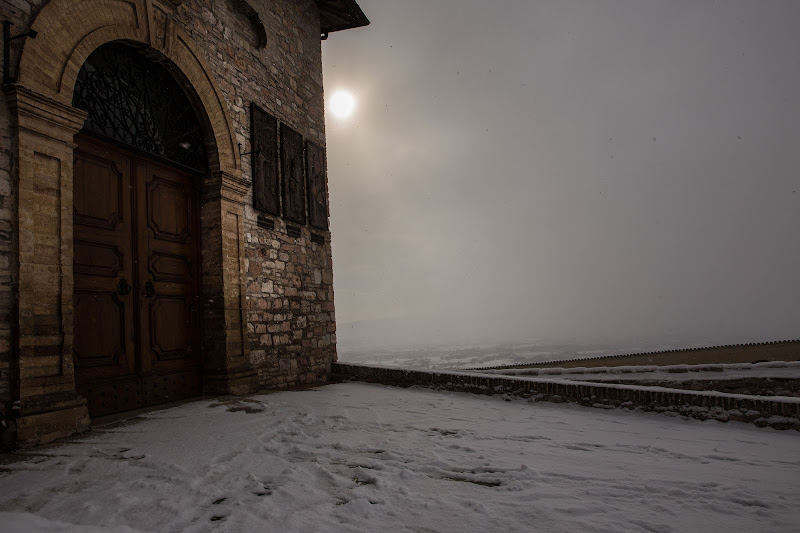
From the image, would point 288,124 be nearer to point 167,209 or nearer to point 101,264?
point 167,209

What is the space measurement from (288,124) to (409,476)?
629cm

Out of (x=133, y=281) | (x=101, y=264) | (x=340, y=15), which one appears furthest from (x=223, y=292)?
(x=340, y=15)

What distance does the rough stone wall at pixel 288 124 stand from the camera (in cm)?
609

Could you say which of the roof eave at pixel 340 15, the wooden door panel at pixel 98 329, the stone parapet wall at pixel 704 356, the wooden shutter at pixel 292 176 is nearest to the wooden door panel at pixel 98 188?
the wooden door panel at pixel 98 329

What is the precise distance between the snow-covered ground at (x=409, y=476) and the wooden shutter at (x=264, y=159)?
3334 millimetres

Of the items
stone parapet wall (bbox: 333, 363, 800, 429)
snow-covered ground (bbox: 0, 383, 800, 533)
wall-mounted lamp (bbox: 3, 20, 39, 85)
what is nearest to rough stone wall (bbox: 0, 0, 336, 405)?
stone parapet wall (bbox: 333, 363, 800, 429)

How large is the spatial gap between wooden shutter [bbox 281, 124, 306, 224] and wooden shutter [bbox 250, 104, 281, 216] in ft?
0.57

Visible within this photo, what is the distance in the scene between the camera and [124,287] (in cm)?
476

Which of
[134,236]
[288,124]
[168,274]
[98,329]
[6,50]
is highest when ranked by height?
[288,124]

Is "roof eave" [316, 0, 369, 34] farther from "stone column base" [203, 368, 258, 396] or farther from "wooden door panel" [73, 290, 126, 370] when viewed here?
"stone column base" [203, 368, 258, 396]

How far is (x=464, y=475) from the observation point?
2568 millimetres

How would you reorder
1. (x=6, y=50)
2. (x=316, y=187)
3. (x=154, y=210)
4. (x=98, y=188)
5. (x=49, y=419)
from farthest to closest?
1. (x=316, y=187)
2. (x=154, y=210)
3. (x=98, y=188)
4. (x=6, y=50)
5. (x=49, y=419)

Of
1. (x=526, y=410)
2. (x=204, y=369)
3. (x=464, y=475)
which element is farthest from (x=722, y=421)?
(x=204, y=369)

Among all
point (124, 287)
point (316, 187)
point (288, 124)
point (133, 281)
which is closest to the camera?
point (124, 287)
